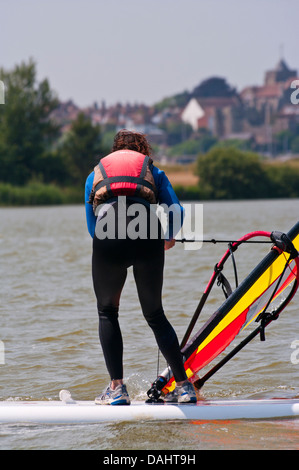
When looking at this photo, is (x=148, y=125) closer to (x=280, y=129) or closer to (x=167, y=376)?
(x=280, y=129)

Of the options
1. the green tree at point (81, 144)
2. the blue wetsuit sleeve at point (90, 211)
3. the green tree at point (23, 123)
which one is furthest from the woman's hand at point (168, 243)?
the green tree at point (81, 144)

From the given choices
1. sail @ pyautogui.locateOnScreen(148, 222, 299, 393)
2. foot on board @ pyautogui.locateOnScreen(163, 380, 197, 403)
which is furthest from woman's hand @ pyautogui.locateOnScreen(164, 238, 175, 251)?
foot on board @ pyautogui.locateOnScreen(163, 380, 197, 403)

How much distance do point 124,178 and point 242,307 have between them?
4.17ft

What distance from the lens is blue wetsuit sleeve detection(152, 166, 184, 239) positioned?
450 centimetres

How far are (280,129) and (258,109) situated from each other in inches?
617

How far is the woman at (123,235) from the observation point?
439 cm

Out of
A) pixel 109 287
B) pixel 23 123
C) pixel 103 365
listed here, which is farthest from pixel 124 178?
pixel 23 123

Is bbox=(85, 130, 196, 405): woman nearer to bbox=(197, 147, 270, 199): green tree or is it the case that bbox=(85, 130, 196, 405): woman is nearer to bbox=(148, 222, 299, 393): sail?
bbox=(148, 222, 299, 393): sail

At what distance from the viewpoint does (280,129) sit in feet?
602

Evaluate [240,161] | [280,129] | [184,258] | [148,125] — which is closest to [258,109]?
[280,129]

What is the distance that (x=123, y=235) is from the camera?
4.36m

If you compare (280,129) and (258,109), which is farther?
(258,109)

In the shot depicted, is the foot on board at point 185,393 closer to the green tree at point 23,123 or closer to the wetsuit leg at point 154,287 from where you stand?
the wetsuit leg at point 154,287

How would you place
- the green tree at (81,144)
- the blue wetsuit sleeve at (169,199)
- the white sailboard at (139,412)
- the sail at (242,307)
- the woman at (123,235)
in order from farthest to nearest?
the green tree at (81,144)
the sail at (242,307)
the white sailboard at (139,412)
the blue wetsuit sleeve at (169,199)
the woman at (123,235)
